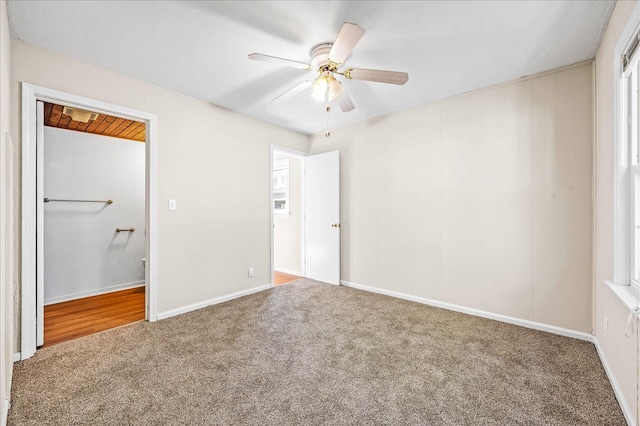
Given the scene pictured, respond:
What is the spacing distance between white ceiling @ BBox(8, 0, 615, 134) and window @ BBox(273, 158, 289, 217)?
2309mm

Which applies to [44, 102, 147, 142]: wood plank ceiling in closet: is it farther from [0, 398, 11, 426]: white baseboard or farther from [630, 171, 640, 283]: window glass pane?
[630, 171, 640, 283]: window glass pane

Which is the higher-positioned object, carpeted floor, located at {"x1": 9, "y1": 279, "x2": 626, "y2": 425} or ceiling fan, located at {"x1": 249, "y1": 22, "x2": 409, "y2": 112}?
ceiling fan, located at {"x1": 249, "y1": 22, "x2": 409, "y2": 112}

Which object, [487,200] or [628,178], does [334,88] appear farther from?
[628,178]

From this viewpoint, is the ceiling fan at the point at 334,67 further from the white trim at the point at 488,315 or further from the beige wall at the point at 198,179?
the white trim at the point at 488,315

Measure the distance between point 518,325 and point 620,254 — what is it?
127 centimetres

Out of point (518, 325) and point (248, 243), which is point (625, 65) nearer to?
point (518, 325)

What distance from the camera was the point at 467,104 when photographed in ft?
10.1

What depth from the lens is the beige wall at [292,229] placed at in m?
4.97

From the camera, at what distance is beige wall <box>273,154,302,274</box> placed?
497cm

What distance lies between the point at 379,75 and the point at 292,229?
133 inches

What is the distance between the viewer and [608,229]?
197 centimetres

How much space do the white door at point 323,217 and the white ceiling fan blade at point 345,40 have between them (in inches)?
89.6

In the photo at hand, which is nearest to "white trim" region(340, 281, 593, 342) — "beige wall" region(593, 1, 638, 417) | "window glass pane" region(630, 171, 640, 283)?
→ "beige wall" region(593, 1, 638, 417)

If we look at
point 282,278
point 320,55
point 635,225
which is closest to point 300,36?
point 320,55
